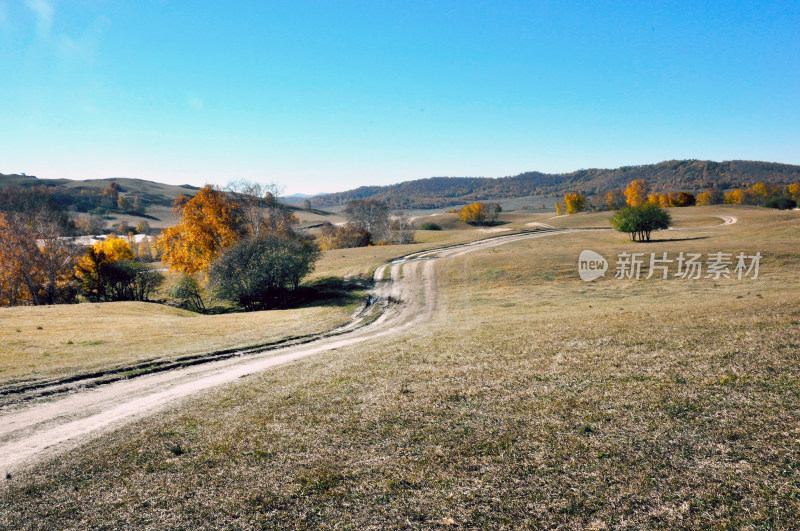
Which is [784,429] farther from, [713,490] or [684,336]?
[684,336]

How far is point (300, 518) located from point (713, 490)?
6.91 metres

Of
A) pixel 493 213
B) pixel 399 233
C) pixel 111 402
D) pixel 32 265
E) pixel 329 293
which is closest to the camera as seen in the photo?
pixel 111 402

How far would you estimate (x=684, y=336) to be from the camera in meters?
15.4

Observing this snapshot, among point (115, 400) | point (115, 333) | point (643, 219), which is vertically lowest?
point (115, 333)

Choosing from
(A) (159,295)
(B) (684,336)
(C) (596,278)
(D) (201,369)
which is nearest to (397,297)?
(C) (596,278)

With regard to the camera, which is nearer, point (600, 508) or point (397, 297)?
point (600, 508)

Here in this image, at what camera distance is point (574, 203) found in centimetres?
17050

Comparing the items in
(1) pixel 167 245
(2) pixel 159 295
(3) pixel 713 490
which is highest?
(1) pixel 167 245

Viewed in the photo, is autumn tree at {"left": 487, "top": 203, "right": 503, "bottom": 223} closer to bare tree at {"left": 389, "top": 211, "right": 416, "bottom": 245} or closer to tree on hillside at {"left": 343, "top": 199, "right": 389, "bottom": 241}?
tree on hillside at {"left": 343, "top": 199, "right": 389, "bottom": 241}

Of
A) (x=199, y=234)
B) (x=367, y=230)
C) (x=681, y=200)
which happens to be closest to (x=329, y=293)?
(x=199, y=234)

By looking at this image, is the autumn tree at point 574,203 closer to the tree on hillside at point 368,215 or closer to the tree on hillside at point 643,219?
the tree on hillside at point 368,215

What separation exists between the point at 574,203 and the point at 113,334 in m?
173

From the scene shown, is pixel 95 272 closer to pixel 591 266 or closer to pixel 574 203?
pixel 591 266

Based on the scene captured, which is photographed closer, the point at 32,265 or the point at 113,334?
the point at 113,334
